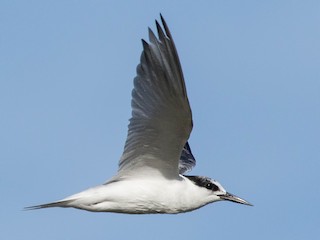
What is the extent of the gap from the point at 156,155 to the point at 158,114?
67cm

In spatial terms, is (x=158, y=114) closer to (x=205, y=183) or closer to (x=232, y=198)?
(x=205, y=183)

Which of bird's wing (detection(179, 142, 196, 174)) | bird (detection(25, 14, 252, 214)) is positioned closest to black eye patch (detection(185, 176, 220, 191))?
bird (detection(25, 14, 252, 214))

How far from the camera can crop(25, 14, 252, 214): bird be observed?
12.5m

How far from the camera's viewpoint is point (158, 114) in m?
13.0

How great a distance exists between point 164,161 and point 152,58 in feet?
5.10

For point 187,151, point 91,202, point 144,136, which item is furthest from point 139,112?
point 187,151

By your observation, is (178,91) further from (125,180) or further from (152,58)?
(125,180)

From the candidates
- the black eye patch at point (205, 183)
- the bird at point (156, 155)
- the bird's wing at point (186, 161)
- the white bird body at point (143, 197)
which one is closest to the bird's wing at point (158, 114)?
the bird at point (156, 155)

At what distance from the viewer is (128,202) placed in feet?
43.3

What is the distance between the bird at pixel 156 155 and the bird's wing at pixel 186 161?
117 cm

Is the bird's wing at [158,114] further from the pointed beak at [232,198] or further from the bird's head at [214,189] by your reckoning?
the pointed beak at [232,198]

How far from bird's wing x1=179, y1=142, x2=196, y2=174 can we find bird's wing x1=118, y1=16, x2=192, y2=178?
1.59m

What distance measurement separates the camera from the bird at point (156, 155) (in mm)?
12484

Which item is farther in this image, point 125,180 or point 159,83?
point 125,180
